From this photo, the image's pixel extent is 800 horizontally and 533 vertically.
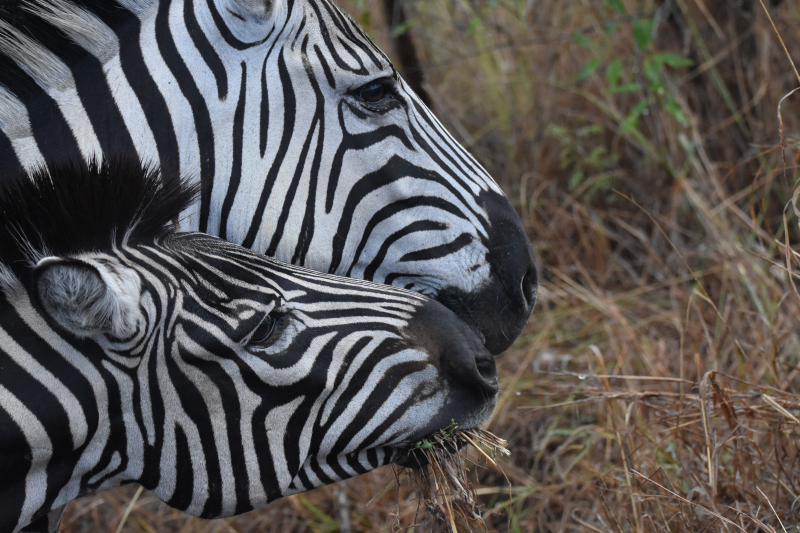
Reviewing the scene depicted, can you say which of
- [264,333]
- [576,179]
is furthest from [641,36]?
[264,333]

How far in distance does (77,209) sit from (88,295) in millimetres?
256

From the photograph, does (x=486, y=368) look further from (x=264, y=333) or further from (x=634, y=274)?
(x=634, y=274)

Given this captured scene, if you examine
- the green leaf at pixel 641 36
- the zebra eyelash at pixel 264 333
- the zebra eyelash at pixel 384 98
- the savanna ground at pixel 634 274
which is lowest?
the savanna ground at pixel 634 274

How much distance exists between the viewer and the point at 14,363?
1.69m

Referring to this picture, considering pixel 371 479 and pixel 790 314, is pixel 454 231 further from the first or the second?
pixel 790 314

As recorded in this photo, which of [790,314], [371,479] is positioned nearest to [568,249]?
[790,314]

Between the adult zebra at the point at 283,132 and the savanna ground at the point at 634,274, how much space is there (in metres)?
0.70

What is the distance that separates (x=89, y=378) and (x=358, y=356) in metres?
0.65

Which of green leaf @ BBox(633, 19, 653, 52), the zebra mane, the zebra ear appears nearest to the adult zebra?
the zebra mane

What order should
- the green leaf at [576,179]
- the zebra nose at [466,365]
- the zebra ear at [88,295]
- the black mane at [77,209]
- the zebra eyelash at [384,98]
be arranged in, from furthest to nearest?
the green leaf at [576,179] < the zebra eyelash at [384,98] < the zebra nose at [466,365] < the black mane at [77,209] < the zebra ear at [88,295]

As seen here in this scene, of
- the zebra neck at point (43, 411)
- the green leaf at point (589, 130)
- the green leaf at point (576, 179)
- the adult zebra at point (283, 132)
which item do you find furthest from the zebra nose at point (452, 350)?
the green leaf at point (589, 130)

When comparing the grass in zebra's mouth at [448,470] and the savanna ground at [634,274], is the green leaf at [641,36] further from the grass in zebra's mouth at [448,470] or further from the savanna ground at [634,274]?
the grass in zebra's mouth at [448,470]

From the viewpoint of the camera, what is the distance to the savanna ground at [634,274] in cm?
274

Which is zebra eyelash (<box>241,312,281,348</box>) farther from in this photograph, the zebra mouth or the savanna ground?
the savanna ground
